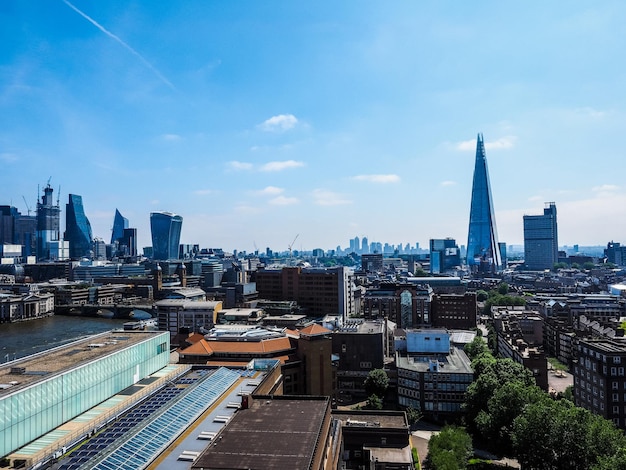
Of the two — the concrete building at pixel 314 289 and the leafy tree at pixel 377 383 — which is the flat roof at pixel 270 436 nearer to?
the leafy tree at pixel 377 383

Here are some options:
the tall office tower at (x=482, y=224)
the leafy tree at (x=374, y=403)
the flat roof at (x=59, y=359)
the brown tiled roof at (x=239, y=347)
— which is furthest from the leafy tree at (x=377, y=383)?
the tall office tower at (x=482, y=224)

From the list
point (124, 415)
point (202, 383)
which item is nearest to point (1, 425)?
point (124, 415)

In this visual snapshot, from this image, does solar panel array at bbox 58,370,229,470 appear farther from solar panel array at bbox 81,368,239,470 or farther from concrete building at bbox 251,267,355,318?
concrete building at bbox 251,267,355,318

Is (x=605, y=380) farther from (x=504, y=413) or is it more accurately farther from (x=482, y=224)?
(x=482, y=224)

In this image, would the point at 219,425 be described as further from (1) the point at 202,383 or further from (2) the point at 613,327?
(2) the point at 613,327

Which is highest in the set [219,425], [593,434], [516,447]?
[219,425]

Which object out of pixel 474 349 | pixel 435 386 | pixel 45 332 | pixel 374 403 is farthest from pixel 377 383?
pixel 45 332
